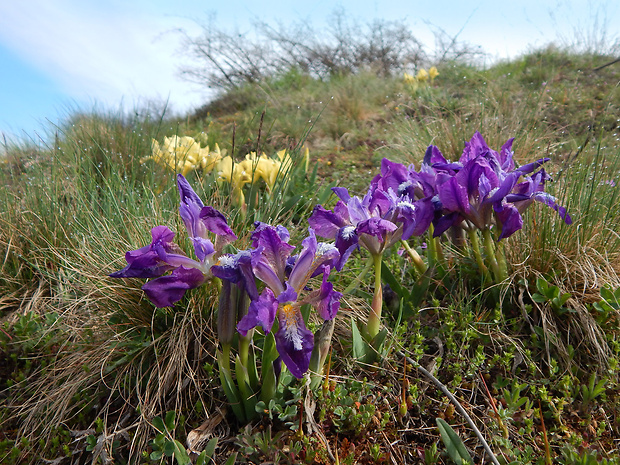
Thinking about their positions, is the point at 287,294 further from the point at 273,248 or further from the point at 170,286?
the point at 170,286

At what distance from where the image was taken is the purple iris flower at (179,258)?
1136mm

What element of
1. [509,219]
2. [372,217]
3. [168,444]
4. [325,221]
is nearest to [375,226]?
[372,217]

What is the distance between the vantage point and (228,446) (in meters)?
1.41

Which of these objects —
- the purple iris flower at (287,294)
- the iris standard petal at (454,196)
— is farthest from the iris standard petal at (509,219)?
the purple iris flower at (287,294)

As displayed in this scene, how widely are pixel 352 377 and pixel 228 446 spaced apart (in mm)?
469

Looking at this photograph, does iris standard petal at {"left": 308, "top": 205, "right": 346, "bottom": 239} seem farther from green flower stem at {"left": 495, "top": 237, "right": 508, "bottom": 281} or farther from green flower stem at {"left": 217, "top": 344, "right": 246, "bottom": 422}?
green flower stem at {"left": 495, "top": 237, "right": 508, "bottom": 281}

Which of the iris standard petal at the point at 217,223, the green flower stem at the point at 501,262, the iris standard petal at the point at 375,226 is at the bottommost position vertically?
the green flower stem at the point at 501,262

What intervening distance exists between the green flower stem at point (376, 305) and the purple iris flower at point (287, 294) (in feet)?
0.98

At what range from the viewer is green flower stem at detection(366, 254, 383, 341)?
1.49 m

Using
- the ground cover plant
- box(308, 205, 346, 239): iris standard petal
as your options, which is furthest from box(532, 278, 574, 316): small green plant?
Result: box(308, 205, 346, 239): iris standard petal

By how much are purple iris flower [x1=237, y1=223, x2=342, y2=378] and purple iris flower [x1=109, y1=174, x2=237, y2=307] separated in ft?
0.42

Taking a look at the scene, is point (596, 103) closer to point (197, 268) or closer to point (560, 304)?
point (560, 304)

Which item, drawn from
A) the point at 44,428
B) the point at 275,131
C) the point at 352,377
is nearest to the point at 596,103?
the point at 275,131

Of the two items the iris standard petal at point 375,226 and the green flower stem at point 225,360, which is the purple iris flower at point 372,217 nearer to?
the iris standard petal at point 375,226
